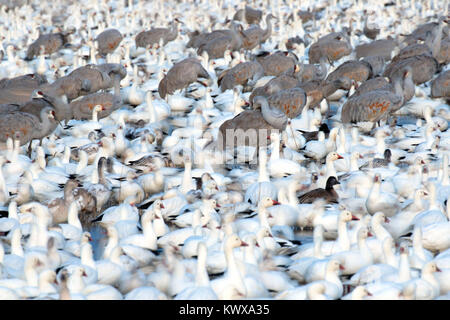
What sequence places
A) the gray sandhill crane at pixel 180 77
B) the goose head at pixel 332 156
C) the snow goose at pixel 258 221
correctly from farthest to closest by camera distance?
1. the gray sandhill crane at pixel 180 77
2. the goose head at pixel 332 156
3. the snow goose at pixel 258 221

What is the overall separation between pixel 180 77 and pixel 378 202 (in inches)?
287

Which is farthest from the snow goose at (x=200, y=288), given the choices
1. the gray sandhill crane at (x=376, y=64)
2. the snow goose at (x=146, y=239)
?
the gray sandhill crane at (x=376, y=64)

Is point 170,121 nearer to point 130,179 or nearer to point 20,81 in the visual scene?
point 20,81

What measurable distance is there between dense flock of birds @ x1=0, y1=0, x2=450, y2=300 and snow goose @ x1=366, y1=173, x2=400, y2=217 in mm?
15

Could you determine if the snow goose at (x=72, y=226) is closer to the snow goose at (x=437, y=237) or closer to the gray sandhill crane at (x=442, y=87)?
the snow goose at (x=437, y=237)

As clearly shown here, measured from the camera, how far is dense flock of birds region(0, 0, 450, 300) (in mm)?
7273

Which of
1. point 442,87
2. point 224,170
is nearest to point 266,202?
point 224,170

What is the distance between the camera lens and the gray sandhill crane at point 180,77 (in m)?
15.8

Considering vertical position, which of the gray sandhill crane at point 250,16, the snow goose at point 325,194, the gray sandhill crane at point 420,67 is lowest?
the snow goose at point 325,194

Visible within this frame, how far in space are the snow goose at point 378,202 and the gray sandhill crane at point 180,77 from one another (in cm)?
715

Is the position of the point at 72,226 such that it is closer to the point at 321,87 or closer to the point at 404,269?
the point at 404,269

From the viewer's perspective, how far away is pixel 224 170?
11.5 metres

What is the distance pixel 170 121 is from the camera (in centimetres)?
1467

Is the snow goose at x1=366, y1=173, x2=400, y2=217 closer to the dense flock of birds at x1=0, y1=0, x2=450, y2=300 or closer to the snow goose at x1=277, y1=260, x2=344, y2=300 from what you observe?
the dense flock of birds at x1=0, y1=0, x2=450, y2=300
